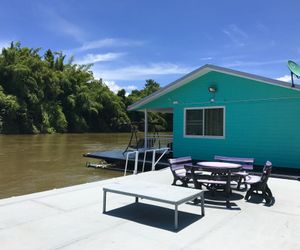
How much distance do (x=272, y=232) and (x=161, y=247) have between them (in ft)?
4.86

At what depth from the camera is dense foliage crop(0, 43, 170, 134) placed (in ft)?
108

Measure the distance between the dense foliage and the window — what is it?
25.6 meters

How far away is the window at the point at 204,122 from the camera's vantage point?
33.5 feet

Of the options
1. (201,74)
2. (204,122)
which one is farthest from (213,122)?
(201,74)

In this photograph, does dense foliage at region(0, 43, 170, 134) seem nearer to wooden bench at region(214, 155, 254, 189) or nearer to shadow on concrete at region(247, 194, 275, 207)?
wooden bench at region(214, 155, 254, 189)

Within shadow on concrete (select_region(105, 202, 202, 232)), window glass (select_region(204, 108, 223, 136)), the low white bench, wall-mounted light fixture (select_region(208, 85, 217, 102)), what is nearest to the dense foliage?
window glass (select_region(204, 108, 223, 136))

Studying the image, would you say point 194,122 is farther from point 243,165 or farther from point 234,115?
point 243,165

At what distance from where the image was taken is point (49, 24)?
61.8ft

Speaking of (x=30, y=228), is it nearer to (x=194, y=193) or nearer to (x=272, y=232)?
(x=194, y=193)

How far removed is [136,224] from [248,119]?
6.49m

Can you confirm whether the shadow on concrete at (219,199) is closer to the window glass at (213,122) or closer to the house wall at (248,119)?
the house wall at (248,119)

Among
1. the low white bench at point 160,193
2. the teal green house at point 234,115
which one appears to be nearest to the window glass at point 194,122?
the teal green house at point 234,115

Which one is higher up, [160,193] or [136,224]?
[160,193]

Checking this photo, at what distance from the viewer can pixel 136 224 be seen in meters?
4.10
